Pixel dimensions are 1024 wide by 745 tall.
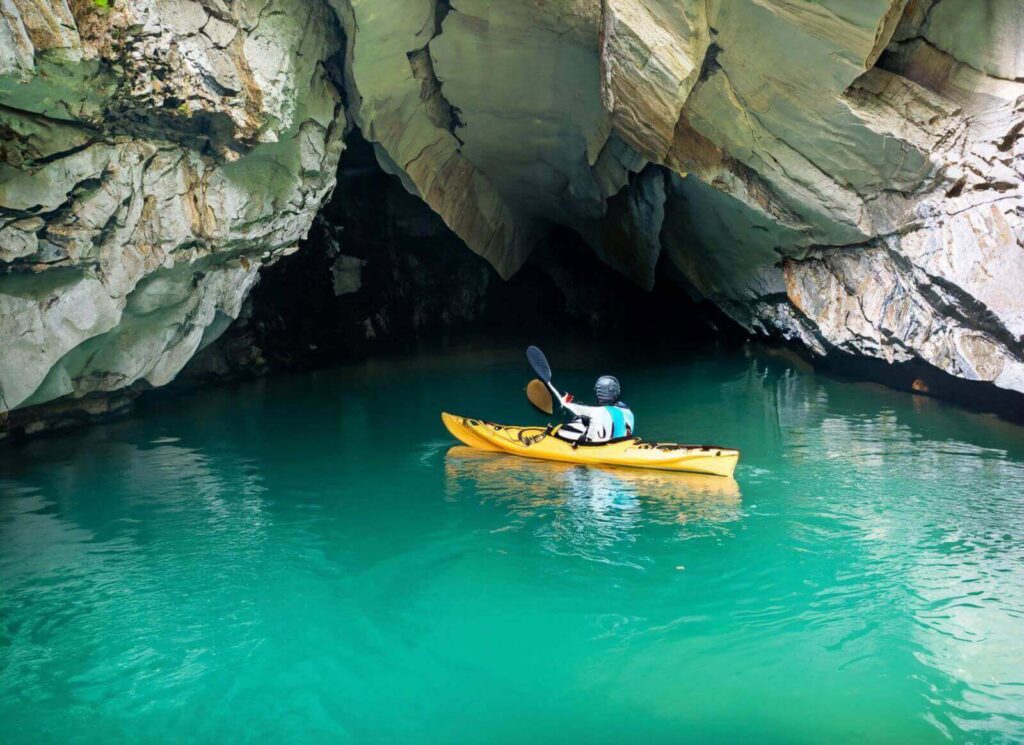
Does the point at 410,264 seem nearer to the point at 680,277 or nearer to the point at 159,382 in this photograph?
the point at 680,277

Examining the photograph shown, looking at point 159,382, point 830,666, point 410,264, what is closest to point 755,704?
point 830,666

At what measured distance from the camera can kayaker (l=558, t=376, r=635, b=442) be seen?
8242 mm

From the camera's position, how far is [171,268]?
9406mm

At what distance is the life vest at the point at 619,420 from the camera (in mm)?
8273

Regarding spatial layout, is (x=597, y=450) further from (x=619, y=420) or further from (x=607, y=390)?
(x=607, y=390)

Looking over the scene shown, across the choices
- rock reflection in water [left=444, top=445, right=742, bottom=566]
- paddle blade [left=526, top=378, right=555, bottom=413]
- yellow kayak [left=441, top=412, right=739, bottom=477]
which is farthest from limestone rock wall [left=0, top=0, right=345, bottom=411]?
rock reflection in water [left=444, top=445, right=742, bottom=566]

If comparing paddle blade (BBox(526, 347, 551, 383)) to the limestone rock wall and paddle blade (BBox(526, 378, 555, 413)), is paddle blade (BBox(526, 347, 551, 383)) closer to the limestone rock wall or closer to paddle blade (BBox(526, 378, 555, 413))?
paddle blade (BBox(526, 378, 555, 413))

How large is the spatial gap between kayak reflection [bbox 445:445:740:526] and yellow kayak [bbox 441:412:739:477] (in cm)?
8

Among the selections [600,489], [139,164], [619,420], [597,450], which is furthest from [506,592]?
[139,164]

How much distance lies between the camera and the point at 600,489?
25.0 ft

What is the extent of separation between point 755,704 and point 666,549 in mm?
2016

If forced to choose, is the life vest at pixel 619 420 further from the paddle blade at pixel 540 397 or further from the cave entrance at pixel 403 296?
the cave entrance at pixel 403 296

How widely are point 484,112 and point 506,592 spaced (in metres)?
8.81

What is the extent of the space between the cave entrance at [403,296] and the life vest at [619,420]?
792 centimetres
